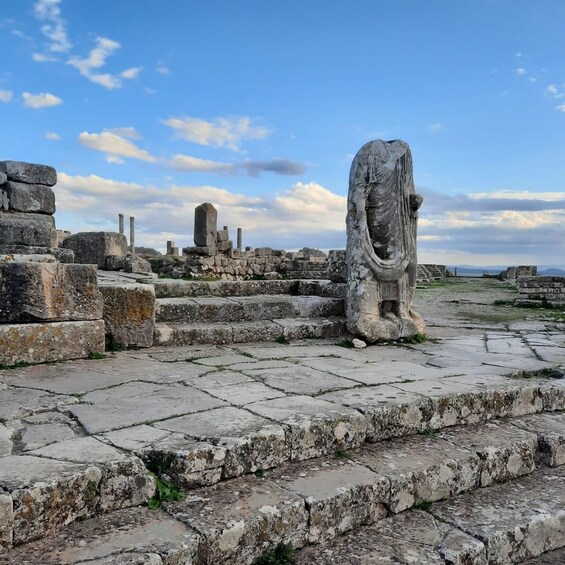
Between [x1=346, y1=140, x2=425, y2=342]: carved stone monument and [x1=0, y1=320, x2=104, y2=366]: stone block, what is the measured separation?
271 centimetres

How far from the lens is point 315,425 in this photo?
9.50 feet

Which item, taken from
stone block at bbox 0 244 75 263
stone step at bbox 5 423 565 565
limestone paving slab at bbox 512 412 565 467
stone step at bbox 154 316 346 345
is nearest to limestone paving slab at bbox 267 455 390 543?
stone step at bbox 5 423 565 565

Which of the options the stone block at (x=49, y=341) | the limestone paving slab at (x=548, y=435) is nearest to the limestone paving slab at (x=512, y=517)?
the limestone paving slab at (x=548, y=435)

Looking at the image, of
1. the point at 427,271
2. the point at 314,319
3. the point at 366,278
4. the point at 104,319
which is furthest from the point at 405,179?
the point at 427,271

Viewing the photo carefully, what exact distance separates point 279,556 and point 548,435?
6.99 feet

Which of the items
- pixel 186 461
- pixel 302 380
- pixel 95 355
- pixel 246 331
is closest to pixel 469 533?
pixel 186 461

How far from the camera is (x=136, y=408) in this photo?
10.4 ft

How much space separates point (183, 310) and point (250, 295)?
61.6 inches

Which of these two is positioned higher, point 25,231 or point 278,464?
point 25,231

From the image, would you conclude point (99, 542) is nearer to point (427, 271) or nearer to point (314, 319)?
point (314, 319)

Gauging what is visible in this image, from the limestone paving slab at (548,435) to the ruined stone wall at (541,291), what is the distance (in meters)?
9.43

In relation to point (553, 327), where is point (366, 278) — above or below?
above

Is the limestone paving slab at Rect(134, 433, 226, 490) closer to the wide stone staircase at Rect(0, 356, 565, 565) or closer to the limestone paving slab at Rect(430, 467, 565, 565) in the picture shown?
the wide stone staircase at Rect(0, 356, 565, 565)

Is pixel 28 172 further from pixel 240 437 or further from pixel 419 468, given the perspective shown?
pixel 419 468
